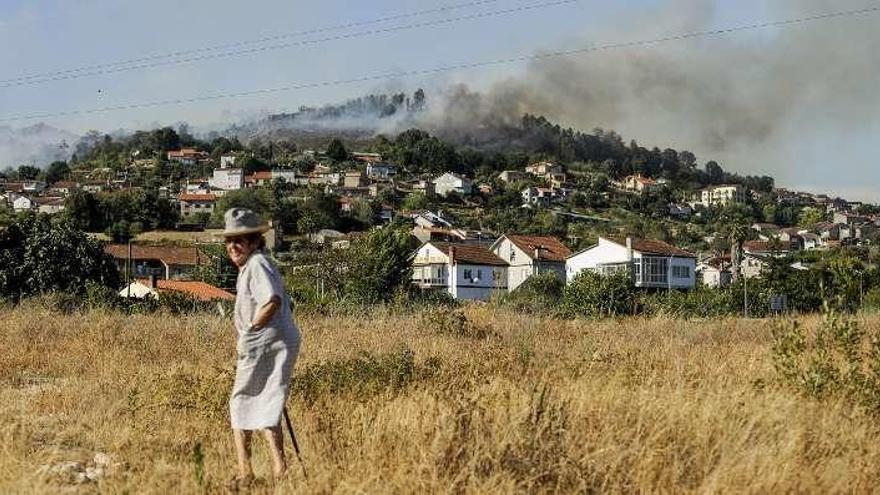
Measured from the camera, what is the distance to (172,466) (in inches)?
257

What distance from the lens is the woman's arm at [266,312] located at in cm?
576

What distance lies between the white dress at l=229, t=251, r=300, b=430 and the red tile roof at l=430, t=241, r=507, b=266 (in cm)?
7366

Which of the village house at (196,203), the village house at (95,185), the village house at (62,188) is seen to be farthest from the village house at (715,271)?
Answer: the village house at (62,188)

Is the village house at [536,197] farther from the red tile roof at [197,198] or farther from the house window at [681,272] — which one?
the house window at [681,272]

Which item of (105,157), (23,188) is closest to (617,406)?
(23,188)

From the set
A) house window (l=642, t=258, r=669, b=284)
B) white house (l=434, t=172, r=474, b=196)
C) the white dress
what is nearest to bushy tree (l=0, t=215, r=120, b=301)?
house window (l=642, t=258, r=669, b=284)

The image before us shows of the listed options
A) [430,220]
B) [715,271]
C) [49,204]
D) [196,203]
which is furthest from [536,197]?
[49,204]

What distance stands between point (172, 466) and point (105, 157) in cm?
19713

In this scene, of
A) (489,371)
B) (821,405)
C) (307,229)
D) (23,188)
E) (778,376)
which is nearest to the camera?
(821,405)

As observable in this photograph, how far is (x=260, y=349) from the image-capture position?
5.88 metres

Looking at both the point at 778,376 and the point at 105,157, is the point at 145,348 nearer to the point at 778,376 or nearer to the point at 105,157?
the point at 778,376

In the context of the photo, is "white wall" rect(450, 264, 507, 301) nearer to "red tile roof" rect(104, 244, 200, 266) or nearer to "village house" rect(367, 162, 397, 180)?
"red tile roof" rect(104, 244, 200, 266)

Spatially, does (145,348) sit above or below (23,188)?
below

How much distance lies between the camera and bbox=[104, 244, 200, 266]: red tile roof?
8331 centimetres
